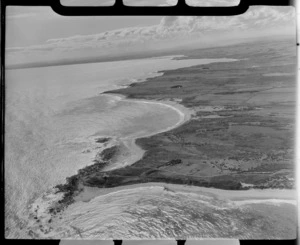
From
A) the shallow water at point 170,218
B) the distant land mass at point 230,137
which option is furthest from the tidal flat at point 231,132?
the shallow water at point 170,218

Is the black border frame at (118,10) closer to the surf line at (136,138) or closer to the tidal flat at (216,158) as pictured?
the tidal flat at (216,158)

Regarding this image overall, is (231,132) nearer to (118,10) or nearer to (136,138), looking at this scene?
(136,138)

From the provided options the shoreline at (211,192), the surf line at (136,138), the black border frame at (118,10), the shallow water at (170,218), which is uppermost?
the black border frame at (118,10)

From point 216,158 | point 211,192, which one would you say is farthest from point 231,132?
point 211,192

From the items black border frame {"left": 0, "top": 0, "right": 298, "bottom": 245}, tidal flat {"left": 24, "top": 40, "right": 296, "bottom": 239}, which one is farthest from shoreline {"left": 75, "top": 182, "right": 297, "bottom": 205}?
black border frame {"left": 0, "top": 0, "right": 298, "bottom": 245}

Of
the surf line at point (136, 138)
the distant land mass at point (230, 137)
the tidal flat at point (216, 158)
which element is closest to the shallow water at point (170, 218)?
the tidal flat at point (216, 158)

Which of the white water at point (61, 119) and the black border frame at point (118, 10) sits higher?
the black border frame at point (118, 10)

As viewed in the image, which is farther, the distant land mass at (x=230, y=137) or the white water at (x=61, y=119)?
the distant land mass at (x=230, y=137)

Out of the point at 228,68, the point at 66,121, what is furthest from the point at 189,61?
the point at 66,121
